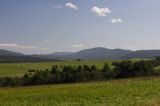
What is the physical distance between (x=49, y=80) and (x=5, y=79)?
14.2m

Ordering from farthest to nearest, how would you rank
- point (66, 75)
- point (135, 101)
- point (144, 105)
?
point (66, 75) → point (135, 101) → point (144, 105)

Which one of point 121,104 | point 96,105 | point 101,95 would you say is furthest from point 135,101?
point 101,95

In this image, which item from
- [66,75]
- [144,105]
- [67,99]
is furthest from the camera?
[66,75]

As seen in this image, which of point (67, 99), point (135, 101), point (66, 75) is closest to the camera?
point (135, 101)

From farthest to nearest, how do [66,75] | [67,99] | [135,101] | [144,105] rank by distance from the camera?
[66,75]
[67,99]
[135,101]
[144,105]

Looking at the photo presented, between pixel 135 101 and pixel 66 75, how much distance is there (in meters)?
78.2

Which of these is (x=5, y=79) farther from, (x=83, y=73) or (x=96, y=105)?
(x=96, y=105)

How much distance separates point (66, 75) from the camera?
105m

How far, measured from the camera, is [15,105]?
28641mm

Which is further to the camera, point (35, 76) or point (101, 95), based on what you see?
point (35, 76)

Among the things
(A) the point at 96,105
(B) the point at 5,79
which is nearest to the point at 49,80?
(B) the point at 5,79

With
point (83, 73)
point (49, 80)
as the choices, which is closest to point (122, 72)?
point (83, 73)

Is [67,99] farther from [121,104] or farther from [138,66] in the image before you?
[138,66]

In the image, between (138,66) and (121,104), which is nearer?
(121,104)
